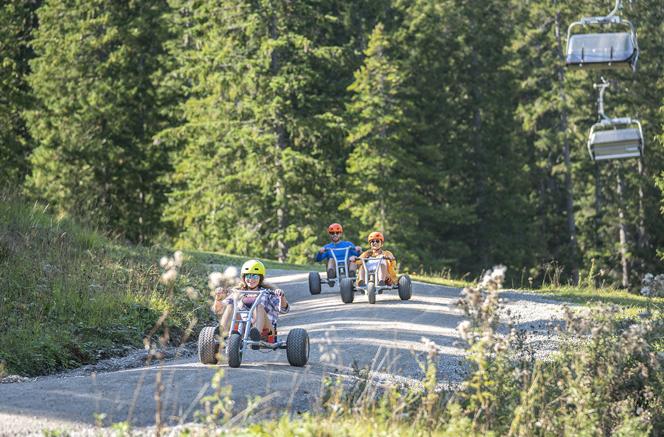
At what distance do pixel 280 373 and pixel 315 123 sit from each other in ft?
84.7

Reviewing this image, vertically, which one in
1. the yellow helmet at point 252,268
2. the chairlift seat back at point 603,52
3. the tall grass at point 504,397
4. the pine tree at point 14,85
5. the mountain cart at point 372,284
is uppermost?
the pine tree at point 14,85

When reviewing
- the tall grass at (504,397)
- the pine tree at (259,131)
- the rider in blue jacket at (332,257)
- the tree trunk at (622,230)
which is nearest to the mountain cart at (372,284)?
the rider in blue jacket at (332,257)

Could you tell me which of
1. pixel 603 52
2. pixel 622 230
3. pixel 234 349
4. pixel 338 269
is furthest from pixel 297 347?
pixel 622 230

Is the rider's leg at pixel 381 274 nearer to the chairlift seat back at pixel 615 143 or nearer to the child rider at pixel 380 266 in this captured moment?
the child rider at pixel 380 266

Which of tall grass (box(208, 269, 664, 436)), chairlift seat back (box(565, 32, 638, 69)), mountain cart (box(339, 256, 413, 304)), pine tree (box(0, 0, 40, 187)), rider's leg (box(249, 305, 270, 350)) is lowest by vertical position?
tall grass (box(208, 269, 664, 436))

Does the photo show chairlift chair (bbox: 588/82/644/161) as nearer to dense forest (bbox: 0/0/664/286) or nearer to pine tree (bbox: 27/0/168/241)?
dense forest (bbox: 0/0/664/286)

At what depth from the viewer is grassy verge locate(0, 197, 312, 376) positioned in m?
13.2

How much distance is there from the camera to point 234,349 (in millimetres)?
10969

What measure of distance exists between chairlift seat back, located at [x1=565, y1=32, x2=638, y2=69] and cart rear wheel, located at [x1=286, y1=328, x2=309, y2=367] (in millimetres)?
10516

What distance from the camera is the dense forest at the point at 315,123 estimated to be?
36625 mm

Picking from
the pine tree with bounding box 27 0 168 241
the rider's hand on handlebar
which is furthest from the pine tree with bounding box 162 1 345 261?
the rider's hand on handlebar

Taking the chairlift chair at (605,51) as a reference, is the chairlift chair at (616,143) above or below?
below

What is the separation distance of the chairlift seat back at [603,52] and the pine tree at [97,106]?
20.7m

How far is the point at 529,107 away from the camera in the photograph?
1870 inches
